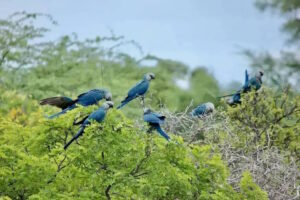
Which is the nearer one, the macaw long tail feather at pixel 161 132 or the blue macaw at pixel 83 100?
the macaw long tail feather at pixel 161 132

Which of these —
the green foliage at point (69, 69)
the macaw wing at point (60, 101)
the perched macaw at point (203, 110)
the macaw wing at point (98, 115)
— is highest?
the macaw wing at point (98, 115)

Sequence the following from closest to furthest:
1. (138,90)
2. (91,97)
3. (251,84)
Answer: (91,97), (138,90), (251,84)

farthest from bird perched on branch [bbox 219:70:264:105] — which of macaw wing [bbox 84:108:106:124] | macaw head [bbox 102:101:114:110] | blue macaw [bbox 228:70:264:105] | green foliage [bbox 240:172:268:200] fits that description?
macaw wing [bbox 84:108:106:124]

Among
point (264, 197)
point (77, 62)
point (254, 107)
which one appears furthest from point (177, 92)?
point (264, 197)

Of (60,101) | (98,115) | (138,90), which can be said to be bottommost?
(138,90)

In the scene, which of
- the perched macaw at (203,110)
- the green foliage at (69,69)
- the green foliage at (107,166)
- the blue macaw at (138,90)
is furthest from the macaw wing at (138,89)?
the green foliage at (69,69)

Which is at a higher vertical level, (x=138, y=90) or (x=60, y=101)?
(x=60, y=101)

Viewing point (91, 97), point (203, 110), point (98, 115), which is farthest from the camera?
point (203, 110)

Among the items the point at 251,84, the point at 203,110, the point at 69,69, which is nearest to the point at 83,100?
the point at 203,110

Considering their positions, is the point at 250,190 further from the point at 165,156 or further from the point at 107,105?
the point at 107,105

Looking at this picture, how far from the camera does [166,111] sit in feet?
30.3

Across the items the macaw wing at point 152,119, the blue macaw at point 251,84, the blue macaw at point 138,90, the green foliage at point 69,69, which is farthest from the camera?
the green foliage at point 69,69

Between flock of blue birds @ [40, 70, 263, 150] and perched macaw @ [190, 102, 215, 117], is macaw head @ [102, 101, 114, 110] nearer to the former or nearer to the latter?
flock of blue birds @ [40, 70, 263, 150]

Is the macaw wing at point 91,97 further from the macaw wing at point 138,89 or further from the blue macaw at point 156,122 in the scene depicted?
the macaw wing at point 138,89
